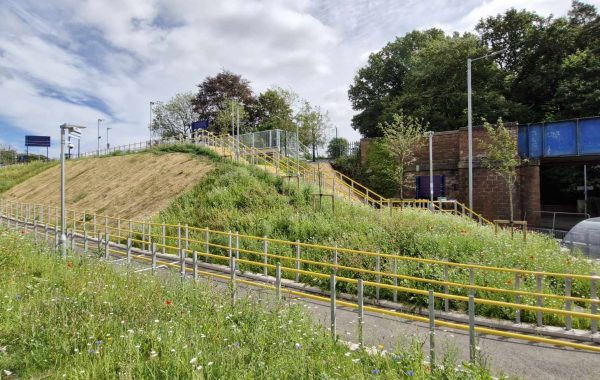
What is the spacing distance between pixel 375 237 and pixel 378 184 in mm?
18916

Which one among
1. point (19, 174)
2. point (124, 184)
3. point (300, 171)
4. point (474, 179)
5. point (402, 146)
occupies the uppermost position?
point (402, 146)

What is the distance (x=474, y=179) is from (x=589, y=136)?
283 inches

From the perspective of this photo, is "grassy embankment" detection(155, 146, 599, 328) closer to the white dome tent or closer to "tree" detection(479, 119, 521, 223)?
the white dome tent

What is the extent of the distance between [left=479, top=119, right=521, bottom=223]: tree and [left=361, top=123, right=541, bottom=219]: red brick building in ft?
2.05

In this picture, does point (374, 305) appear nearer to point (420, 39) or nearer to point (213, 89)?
point (420, 39)

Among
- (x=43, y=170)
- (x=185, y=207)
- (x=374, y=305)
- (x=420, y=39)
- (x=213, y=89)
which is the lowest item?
(x=374, y=305)

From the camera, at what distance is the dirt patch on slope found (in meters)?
23.1

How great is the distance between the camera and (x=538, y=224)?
2488 cm

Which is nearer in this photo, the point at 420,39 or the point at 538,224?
the point at 538,224

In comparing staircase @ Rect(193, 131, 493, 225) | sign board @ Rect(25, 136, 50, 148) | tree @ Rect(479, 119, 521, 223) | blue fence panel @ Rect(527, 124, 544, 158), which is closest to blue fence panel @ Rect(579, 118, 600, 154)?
blue fence panel @ Rect(527, 124, 544, 158)

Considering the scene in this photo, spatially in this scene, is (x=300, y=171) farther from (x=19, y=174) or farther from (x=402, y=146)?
(x=19, y=174)

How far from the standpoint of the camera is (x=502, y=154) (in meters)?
23.9

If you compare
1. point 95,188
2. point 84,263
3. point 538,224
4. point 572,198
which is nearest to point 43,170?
point 95,188

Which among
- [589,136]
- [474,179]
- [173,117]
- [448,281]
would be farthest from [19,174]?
[589,136]
